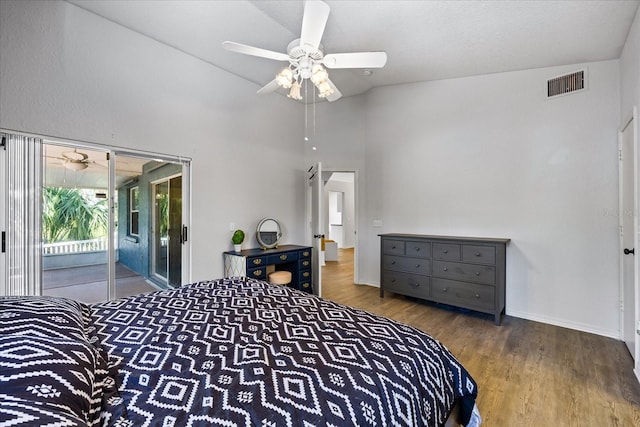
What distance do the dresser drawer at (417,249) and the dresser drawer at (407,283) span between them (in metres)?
0.28

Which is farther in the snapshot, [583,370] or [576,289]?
[576,289]

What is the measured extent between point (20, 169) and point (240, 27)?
2.30m

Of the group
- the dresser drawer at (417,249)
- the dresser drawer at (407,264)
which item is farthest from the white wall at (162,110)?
the dresser drawer at (417,249)

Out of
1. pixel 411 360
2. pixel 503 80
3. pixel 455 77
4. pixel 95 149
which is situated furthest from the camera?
pixel 455 77

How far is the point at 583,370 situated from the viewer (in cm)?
230

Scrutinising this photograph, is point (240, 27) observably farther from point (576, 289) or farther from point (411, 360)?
point (576, 289)

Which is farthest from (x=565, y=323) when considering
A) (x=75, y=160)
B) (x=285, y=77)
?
(x=75, y=160)

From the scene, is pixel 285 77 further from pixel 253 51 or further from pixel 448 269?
pixel 448 269

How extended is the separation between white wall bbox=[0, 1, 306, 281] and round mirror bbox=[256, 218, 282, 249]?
0.13 metres

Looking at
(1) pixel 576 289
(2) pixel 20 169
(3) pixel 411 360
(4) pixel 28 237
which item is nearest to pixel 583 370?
(1) pixel 576 289

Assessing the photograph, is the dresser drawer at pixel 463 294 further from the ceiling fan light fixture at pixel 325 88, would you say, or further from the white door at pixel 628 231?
the ceiling fan light fixture at pixel 325 88

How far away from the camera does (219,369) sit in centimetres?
106

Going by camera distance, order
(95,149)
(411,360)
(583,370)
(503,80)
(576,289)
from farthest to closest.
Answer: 1. (503,80)
2. (576,289)
3. (95,149)
4. (583,370)
5. (411,360)

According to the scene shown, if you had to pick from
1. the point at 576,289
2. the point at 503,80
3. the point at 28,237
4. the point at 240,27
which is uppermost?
the point at 240,27
